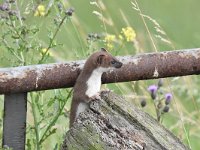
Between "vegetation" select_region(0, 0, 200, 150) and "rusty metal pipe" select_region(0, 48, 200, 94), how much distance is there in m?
0.31

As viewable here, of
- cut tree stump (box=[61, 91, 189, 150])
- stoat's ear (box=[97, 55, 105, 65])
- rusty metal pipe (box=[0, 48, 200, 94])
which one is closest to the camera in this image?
cut tree stump (box=[61, 91, 189, 150])

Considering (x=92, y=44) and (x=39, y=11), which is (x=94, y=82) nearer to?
(x=92, y=44)

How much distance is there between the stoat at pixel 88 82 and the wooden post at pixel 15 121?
0.78 ft

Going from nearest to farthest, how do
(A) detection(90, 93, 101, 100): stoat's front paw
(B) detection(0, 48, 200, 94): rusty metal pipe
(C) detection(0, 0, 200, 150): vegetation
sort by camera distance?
1. (A) detection(90, 93, 101, 100): stoat's front paw
2. (B) detection(0, 48, 200, 94): rusty metal pipe
3. (C) detection(0, 0, 200, 150): vegetation

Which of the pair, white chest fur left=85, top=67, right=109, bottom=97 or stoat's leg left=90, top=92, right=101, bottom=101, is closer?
stoat's leg left=90, top=92, right=101, bottom=101

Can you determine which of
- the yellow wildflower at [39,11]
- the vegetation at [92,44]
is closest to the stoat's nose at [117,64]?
the vegetation at [92,44]

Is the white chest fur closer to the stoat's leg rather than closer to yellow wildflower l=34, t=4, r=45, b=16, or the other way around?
the stoat's leg

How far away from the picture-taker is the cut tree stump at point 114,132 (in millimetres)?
3562

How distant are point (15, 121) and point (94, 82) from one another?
1.38ft

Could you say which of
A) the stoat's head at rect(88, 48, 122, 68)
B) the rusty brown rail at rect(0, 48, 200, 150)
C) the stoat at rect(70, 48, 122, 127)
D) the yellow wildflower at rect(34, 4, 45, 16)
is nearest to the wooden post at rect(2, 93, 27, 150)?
the rusty brown rail at rect(0, 48, 200, 150)

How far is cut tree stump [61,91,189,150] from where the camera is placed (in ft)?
11.7

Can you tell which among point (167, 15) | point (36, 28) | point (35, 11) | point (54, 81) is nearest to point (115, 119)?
point (54, 81)

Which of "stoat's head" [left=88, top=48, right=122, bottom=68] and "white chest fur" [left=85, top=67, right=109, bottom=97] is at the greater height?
"stoat's head" [left=88, top=48, right=122, bottom=68]

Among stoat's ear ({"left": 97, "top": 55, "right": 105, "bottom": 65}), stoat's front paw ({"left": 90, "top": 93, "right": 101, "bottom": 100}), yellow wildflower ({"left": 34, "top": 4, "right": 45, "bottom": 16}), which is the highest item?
yellow wildflower ({"left": 34, "top": 4, "right": 45, "bottom": 16})
